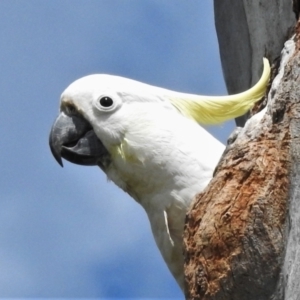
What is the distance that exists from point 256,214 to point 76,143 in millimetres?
1199

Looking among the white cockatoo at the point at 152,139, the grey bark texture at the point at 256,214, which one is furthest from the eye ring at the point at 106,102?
the grey bark texture at the point at 256,214

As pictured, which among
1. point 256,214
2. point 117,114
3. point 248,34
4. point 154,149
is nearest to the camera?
point 256,214

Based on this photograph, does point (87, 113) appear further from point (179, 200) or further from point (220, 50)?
point (220, 50)

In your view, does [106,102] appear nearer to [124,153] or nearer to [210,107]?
[124,153]

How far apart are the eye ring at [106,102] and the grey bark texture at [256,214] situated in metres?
0.87

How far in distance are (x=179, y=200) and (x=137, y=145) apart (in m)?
0.24

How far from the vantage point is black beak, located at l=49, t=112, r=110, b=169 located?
2.73 metres

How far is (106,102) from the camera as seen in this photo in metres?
2.71

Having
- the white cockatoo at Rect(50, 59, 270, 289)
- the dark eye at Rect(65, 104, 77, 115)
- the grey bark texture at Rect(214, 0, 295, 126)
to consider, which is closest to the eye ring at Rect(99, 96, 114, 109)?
the white cockatoo at Rect(50, 59, 270, 289)

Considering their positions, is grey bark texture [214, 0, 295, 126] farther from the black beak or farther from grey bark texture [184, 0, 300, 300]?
grey bark texture [184, 0, 300, 300]

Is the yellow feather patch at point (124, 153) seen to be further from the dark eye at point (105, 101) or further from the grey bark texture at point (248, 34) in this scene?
the grey bark texture at point (248, 34)

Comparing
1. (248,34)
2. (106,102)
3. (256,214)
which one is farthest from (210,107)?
(256,214)

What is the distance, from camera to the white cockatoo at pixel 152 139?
253 centimetres

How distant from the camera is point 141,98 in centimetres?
271
